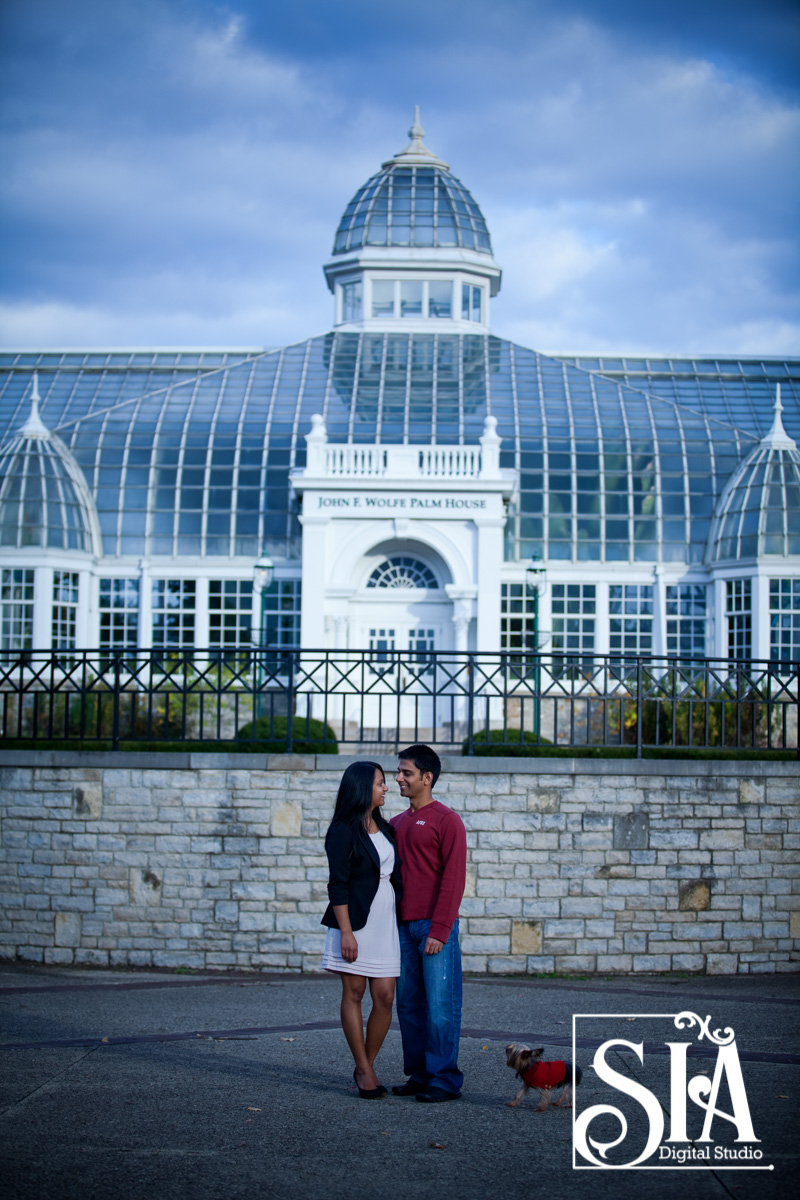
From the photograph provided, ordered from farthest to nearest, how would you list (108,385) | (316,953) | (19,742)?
(108,385), (19,742), (316,953)

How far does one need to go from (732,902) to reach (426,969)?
6.86 m

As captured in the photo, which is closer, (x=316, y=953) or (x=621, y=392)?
(x=316, y=953)

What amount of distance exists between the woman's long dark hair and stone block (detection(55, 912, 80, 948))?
6.82 meters

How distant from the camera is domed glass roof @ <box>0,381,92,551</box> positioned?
23.5m

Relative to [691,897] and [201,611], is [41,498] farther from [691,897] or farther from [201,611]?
[691,897]

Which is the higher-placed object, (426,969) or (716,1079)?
(426,969)

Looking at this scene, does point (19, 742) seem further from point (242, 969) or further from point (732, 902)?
point (732, 902)

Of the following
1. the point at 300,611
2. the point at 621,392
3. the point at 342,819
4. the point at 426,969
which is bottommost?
the point at 426,969

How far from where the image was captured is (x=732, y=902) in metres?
12.8

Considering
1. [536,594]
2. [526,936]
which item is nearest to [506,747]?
[526,936]

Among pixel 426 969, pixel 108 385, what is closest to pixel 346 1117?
pixel 426 969

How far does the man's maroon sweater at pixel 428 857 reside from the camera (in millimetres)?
6855

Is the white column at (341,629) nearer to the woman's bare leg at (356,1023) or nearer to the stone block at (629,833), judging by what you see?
the stone block at (629,833)

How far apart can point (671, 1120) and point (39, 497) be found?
64.8ft
